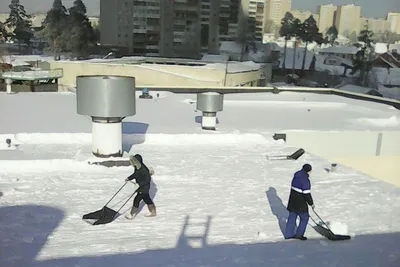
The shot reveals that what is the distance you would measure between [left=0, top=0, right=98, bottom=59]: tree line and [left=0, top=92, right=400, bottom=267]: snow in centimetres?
3887

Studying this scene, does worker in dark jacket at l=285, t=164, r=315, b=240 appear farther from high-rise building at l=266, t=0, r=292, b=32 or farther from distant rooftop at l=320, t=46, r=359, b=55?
high-rise building at l=266, t=0, r=292, b=32

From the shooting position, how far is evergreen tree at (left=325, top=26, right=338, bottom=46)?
73000 mm

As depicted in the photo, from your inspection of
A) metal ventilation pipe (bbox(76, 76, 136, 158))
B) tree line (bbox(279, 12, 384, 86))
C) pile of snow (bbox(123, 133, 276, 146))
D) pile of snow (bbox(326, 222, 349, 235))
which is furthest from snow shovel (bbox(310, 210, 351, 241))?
tree line (bbox(279, 12, 384, 86))

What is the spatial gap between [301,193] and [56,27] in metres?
52.5

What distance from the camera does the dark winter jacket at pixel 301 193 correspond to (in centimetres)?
498

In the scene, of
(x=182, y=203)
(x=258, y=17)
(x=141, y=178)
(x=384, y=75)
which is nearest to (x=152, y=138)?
(x=182, y=203)

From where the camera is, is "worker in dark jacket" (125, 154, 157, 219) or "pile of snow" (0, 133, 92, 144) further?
"pile of snow" (0, 133, 92, 144)

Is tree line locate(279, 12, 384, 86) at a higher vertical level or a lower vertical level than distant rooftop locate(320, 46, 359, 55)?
higher

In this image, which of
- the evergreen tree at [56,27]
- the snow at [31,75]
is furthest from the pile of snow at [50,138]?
the evergreen tree at [56,27]

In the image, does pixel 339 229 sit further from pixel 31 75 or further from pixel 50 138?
pixel 31 75

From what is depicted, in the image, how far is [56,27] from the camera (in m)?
52.4

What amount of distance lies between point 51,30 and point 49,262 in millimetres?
51381

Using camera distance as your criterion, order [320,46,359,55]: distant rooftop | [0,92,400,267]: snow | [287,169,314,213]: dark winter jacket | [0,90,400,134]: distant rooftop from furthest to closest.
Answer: [320,46,359,55]: distant rooftop < [0,90,400,134]: distant rooftop < [287,169,314,213]: dark winter jacket < [0,92,400,267]: snow

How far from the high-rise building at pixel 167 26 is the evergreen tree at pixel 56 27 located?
13181 mm
